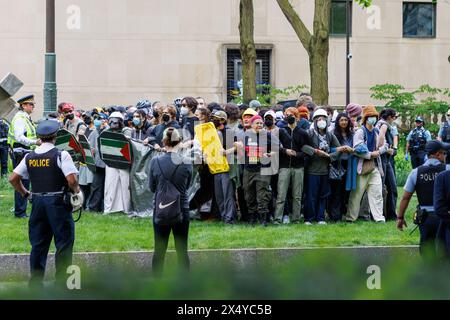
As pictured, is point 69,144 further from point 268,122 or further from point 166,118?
point 268,122

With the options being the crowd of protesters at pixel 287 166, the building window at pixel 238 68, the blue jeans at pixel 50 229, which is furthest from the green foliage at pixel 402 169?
the building window at pixel 238 68

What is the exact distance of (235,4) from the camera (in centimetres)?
4162

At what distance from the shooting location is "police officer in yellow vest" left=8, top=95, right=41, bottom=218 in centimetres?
1532

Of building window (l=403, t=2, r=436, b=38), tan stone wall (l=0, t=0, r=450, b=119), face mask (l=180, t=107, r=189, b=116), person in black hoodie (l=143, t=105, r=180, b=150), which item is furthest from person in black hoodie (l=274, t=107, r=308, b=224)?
building window (l=403, t=2, r=436, b=38)

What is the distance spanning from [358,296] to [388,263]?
57 centimetres

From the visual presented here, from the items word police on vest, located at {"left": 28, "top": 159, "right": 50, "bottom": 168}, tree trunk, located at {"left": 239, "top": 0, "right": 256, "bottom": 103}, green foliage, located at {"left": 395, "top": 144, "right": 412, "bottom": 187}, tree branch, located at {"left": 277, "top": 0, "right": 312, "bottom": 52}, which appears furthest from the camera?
tree trunk, located at {"left": 239, "top": 0, "right": 256, "bottom": 103}

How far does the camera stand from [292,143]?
15453 millimetres

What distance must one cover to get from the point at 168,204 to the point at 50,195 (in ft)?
4.01

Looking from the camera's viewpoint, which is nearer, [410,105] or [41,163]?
[41,163]

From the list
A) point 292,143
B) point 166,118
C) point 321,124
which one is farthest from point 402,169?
point 166,118

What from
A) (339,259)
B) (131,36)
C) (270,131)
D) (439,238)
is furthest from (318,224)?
(131,36)

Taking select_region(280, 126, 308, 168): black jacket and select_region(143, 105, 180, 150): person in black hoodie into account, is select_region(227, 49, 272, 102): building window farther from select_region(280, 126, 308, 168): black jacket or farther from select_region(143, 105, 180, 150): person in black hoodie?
select_region(280, 126, 308, 168): black jacket

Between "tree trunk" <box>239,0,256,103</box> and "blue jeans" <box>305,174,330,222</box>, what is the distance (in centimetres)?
1119

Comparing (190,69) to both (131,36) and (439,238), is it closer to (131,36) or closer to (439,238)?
(131,36)
